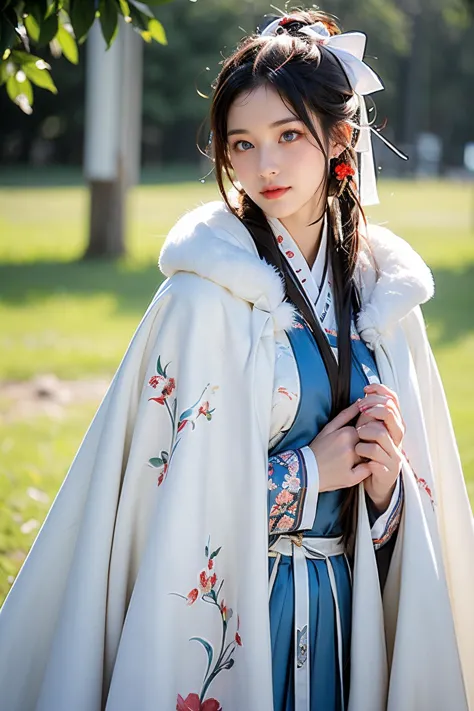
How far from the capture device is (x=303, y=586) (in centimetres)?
235

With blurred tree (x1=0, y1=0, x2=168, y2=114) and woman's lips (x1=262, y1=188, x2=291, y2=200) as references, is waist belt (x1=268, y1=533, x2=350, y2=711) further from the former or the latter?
blurred tree (x1=0, y1=0, x2=168, y2=114)

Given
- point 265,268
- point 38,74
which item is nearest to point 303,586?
point 265,268

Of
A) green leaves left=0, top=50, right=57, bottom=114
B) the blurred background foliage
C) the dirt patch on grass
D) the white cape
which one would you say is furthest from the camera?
the blurred background foliage

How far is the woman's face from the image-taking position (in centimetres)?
228

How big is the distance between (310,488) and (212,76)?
34.3 m

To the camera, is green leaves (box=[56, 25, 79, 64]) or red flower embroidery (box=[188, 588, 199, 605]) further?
green leaves (box=[56, 25, 79, 64])

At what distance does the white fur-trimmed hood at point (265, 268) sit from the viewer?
2.24m

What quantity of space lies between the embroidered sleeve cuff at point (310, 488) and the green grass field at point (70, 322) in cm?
131

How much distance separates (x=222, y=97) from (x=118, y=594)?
114cm

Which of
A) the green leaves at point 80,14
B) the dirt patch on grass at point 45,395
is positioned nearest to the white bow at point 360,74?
the green leaves at point 80,14

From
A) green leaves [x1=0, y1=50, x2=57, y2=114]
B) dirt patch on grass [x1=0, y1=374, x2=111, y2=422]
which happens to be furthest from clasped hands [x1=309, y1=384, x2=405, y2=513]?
dirt patch on grass [x1=0, y1=374, x2=111, y2=422]

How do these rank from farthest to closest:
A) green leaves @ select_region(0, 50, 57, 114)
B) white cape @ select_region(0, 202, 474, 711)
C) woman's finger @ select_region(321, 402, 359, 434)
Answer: green leaves @ select_region(0, 50, 57, 114) < woman's finger @ select_region(321, 402, 359, 434) < white cape @ select_region(0, 202, 474, 711)

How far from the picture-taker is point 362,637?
7.59ft

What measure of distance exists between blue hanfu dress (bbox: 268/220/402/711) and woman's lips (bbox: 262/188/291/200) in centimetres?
29
